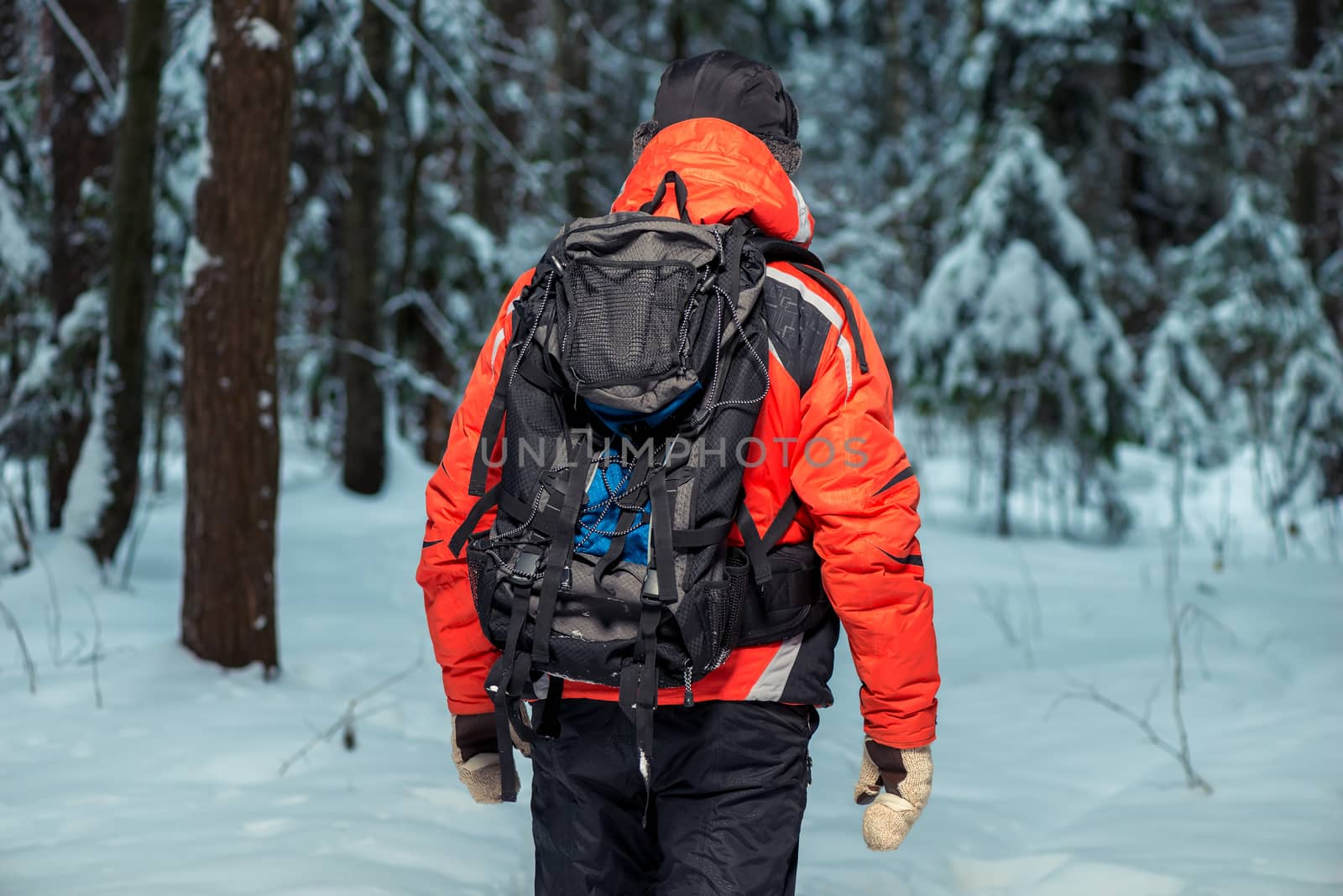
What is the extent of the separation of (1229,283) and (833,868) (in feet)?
28.0

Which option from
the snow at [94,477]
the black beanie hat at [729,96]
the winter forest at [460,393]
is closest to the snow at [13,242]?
the winter forest at [460,393]

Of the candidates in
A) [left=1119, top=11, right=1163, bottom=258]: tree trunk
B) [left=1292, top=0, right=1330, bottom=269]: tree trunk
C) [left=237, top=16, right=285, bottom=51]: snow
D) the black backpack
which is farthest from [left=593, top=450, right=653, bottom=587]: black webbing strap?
[left=1119, top=11, right=1163, bottom=258]: tree trunk

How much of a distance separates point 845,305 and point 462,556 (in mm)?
851

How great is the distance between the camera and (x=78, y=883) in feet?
8.71

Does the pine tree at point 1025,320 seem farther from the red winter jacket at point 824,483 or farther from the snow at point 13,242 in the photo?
the red winter jacket at point 824,483

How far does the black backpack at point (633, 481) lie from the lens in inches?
66.8

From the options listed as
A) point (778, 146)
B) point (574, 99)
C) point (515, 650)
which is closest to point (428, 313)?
point (574, 99)

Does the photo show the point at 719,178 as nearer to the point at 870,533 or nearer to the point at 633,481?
the point at 633,481

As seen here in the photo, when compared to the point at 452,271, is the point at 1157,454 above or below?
below

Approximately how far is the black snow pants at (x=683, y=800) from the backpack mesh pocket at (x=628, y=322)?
1.96 feet

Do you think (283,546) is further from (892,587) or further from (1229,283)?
(1229,283)

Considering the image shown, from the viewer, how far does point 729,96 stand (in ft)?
6.66

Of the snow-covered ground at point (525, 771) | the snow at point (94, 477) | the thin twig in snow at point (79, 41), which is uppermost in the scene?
the thin twig in snow at point (79, 41)

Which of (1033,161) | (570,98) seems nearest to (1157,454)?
(1033,161)
